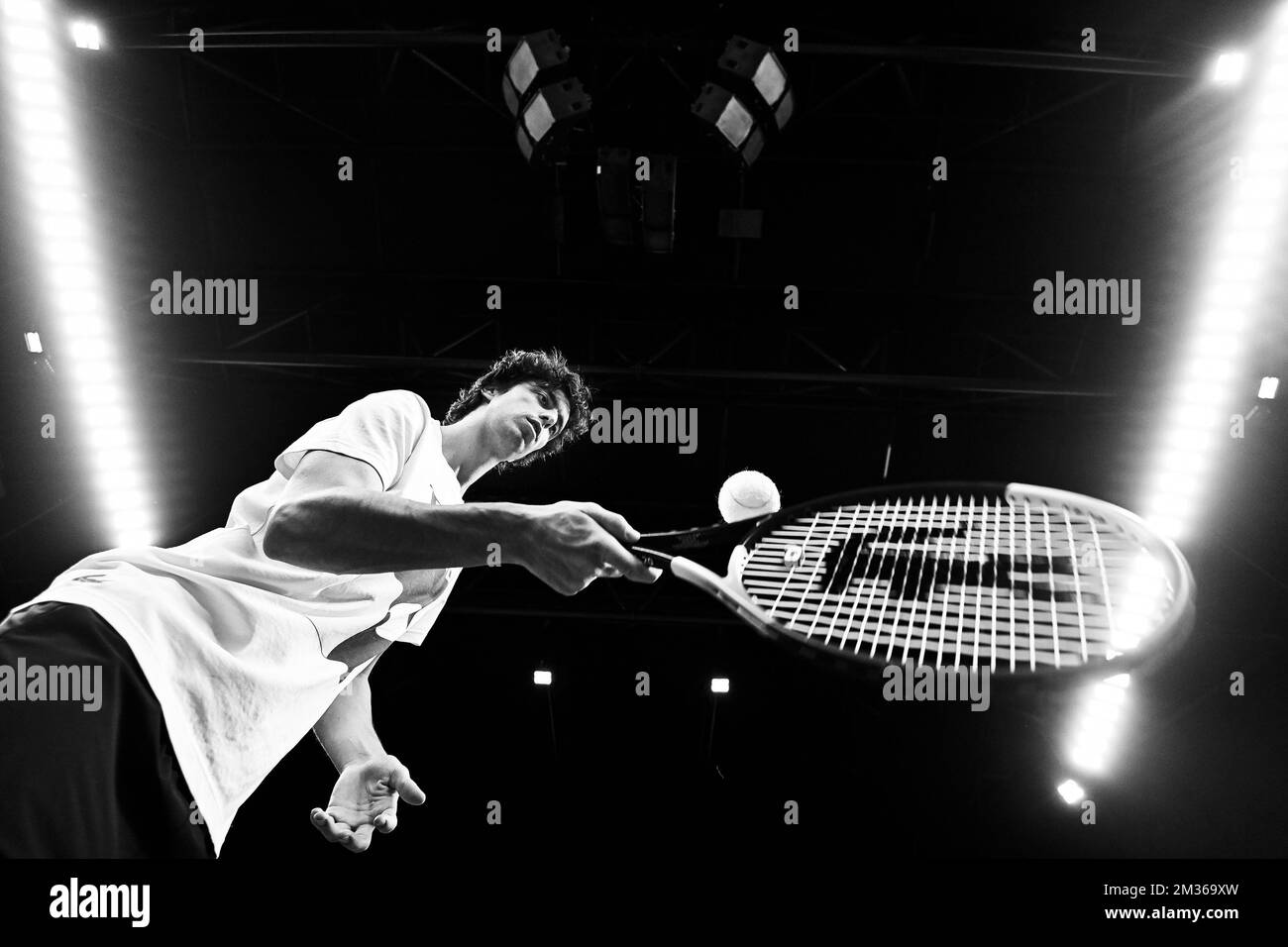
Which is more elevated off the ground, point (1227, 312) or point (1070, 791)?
point (1227, 312)

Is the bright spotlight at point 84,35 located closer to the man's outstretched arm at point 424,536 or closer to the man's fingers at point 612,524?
the man's outstretched arm at point 424,536

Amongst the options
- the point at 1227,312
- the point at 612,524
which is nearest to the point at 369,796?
the point at 612,524

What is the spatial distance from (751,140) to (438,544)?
3024 millimetres

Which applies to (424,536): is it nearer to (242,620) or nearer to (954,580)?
(242,620)

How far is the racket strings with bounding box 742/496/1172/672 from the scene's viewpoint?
163 centimetres

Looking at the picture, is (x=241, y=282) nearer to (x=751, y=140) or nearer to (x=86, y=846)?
(x=751, y=140)

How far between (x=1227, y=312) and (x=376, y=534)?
449 cm

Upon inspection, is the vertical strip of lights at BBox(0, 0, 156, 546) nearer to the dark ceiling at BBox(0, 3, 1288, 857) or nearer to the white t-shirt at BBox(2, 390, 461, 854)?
the dark ceiling at BBox(0, 3, 1288, 857)

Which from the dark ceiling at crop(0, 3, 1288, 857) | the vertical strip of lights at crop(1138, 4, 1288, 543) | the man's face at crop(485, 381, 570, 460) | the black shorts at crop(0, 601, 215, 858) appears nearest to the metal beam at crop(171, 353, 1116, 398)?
the dark ceiling at crop(0, 3, 1288, 857)

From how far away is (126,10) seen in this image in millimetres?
4109

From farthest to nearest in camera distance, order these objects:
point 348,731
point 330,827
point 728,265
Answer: point 728,265, point 348,731, point 330,827

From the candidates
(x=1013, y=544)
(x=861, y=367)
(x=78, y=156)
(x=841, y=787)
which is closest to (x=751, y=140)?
(x=861, y=367)

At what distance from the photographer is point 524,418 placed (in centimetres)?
238

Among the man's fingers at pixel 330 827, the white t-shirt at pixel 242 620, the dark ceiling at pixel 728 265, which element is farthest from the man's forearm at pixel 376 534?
the dark ceiling at pixel 728 265
